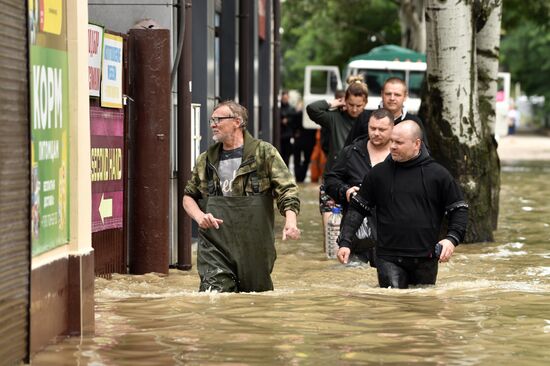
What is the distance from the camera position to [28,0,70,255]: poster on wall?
311 inches

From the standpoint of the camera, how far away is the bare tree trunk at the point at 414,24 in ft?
153

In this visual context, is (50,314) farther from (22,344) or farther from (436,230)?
(436,230)

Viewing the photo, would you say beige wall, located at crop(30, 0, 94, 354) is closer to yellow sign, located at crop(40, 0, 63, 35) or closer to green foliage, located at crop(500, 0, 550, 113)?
yellow sign, located at crop(40, 0, 63, 35)

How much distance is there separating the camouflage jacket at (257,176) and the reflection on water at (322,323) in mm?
725

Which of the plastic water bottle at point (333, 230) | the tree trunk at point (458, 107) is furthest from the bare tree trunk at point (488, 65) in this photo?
the plastic water bottle at point (333, 230)

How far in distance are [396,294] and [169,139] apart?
346 centimetres

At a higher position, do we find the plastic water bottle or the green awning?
the green awning

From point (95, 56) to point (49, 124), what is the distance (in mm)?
3869

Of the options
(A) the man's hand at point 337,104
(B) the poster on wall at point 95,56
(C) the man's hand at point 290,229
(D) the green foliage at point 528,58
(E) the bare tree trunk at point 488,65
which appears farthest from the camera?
(D) the green foliage at point 528,58

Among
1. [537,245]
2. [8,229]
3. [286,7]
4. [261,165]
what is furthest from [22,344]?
[286,7]

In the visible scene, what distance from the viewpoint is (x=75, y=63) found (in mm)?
8766

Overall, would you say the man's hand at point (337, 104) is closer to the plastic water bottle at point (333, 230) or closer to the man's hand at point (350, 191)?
the plastic water bottle at point (333, 230)

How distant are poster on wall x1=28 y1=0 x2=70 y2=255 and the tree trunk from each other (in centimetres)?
848

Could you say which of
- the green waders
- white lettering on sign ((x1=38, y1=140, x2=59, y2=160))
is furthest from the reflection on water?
white lettering on sign ((x1=38, y1=140, x2=59, y2=160))
